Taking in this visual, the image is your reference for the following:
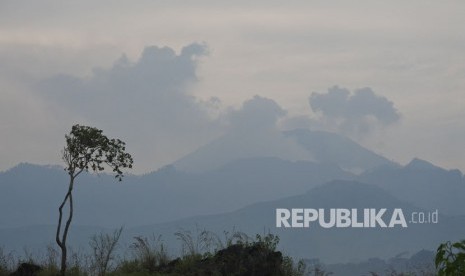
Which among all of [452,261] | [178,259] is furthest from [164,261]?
[452,261]

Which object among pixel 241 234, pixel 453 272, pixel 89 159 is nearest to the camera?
pixel 453 272

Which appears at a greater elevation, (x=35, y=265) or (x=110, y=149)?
(x=110, y=149)

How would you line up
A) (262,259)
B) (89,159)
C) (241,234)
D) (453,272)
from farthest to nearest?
(89,159) → (241,234) → (262,259) → (453,272)

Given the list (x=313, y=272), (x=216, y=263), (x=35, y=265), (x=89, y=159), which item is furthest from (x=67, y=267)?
(x=313, y=272)

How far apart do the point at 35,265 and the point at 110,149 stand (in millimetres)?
4148

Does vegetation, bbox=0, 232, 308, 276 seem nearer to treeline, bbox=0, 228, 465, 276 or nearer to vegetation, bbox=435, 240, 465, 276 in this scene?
treeline, bbox=0, 228, 465, 276

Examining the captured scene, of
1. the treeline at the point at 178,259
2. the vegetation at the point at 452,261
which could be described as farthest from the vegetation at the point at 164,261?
the vegetation at the point at 452,261

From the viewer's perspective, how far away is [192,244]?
83.5 feet

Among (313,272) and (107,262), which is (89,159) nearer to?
(107,262)

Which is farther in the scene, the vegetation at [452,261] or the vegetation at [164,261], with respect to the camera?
the vegetation at [164,261]

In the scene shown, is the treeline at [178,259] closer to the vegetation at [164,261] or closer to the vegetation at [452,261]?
the vegetation at [164,261]

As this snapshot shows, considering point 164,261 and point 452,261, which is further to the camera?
point 164,261

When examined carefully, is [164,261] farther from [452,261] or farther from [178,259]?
[452,261]

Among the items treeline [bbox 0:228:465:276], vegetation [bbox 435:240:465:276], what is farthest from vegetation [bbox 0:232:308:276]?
vegetation [bbox 435:240:465:276]
